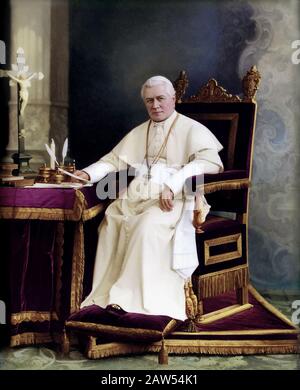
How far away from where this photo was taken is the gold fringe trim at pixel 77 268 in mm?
3389

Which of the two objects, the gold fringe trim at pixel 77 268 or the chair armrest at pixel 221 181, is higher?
the chair armrest at pixel 221 181

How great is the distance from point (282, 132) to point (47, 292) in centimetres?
220

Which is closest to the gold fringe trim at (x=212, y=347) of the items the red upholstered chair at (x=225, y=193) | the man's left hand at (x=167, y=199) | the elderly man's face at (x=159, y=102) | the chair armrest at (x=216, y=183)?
the red upholstered chair at (x=225, y=193)

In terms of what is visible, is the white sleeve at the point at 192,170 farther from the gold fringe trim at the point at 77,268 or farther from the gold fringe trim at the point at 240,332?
the gold fringe trim at the point at 240,332

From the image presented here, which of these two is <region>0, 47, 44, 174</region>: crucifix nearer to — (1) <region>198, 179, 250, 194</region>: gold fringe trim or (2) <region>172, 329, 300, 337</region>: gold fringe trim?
(1) <region>198, 179, 250, 194</region>: gold fringe trim

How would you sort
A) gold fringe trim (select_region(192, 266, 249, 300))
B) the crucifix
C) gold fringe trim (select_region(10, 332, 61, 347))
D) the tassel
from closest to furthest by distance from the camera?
the tassel < gold fringe trim (select_region(10, 332, 61, 347)) < gold fringe trim (select_region(192, 266, 249, 300)) < the crucifix

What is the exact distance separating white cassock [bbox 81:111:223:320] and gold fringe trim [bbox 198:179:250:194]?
12 centimetres

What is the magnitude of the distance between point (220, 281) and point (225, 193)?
73 centimetres

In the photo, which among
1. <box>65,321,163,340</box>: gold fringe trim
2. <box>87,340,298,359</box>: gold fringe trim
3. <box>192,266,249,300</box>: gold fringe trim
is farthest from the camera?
<box>192,266,249,300</box>: gold fringe trim

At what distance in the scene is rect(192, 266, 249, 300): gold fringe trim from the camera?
355cm

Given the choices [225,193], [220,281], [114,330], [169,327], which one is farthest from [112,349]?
[225,193]

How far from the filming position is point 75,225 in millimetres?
3412

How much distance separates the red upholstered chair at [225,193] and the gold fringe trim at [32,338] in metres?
0.86

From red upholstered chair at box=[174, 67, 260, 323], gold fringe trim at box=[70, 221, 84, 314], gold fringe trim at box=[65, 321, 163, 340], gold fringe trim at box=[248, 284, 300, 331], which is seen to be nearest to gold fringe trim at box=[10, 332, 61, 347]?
gold fringe trim at box=[70, 221, 84, 314]
